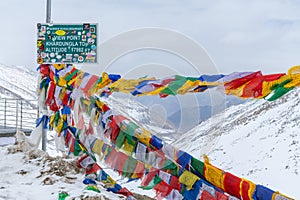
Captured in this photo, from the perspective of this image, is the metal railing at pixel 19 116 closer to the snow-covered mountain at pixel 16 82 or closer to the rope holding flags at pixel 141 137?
the rope holding flags at pixel 141 137

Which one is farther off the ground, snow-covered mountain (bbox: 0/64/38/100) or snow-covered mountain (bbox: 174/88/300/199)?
snow-covered mountain (bbox: 174/88/300/199)

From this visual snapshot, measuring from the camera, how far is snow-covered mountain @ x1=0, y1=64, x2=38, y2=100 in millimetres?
127544

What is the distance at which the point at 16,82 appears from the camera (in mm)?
144500

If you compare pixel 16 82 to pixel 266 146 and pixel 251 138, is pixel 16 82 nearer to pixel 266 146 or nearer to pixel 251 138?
pixel 251 138

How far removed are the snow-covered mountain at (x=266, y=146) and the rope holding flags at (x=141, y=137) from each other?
6390mm

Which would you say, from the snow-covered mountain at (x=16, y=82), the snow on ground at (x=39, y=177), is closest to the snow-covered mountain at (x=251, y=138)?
the snow on ground at (x=39, y=177)

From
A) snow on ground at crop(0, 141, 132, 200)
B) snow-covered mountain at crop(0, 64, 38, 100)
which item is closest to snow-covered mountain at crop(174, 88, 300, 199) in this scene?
snow on ground at crop(0, 141, 132, 200)

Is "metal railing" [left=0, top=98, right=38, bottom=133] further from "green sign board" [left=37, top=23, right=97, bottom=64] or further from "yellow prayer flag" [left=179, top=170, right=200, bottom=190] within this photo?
"yellow prayer flag" [left=179, top=170, right=200, bottom=190]

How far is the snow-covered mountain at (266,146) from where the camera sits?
76.3ft

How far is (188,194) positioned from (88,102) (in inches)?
109

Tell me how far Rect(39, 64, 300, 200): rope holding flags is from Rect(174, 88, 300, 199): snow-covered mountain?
639cm

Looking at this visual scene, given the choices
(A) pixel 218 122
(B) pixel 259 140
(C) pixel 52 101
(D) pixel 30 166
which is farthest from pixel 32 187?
(B) pixel 259 140

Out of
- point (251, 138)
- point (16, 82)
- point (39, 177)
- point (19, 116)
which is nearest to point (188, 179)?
point (39, 177)

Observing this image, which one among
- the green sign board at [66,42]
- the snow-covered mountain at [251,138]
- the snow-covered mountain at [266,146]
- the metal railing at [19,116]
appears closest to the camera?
the snow-covered mountain at [251,138]
